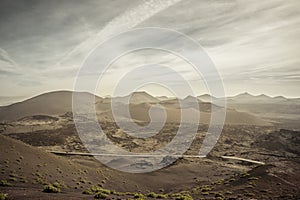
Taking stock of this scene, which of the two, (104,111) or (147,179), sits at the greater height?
(104,111)

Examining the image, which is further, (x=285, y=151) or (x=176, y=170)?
(x=285, y=151)

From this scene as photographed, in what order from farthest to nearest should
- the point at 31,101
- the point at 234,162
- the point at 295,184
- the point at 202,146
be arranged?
1. the point at 31,101
2. the point at 202,146
3. the point at 234,162
4. the point at 295,184

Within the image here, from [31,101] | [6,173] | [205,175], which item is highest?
[31,101]

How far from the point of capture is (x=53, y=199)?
40.8ft

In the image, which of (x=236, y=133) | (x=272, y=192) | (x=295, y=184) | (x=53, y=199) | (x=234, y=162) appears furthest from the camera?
(x=236, y=133)

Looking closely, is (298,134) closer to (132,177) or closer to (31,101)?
(132,177)

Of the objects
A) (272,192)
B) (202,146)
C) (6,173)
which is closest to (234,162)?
(202,146)

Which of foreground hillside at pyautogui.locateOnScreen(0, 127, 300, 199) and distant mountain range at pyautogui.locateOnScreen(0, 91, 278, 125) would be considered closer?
foreground hillside at pyautogui.locateOnScreen(0, 127, 300, 199)

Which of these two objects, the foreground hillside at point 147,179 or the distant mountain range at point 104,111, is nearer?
the foreground hillside at point 147,179

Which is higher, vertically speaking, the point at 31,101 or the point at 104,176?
the point at 31,101

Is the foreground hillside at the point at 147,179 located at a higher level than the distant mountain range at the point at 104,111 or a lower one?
lower

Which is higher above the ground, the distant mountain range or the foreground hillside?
the distant mountain range

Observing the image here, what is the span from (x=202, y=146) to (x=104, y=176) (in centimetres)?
3555

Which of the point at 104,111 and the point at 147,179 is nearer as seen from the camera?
the point at 147,179
